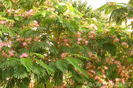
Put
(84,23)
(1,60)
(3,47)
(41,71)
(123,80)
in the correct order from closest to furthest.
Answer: (41,71) < (1,60) < (3,47) < (123,80) < (84,23)

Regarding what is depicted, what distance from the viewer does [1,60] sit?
138 inches

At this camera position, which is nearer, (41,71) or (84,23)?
(41,71)

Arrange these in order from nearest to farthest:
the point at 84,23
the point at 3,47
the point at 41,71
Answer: the point at 41,71, the point at 3,47, the point at 84,23

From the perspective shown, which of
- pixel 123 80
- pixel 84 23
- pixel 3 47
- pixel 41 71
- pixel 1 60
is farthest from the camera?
pixel 84 23

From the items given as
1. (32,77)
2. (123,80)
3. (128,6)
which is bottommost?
(123,80)

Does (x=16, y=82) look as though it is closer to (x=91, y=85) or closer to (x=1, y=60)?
(x=1, y=60)

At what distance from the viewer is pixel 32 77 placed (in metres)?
3.63

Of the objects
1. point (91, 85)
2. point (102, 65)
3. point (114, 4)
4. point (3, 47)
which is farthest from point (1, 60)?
point (114, 4)

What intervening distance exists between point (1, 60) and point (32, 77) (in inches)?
23.2

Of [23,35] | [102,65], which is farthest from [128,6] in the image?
[23,35]

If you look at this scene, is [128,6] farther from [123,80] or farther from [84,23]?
[123,80]

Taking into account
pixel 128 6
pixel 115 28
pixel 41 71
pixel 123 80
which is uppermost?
pixel 128 6

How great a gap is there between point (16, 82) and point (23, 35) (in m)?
0.88

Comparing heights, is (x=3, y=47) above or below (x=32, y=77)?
above
